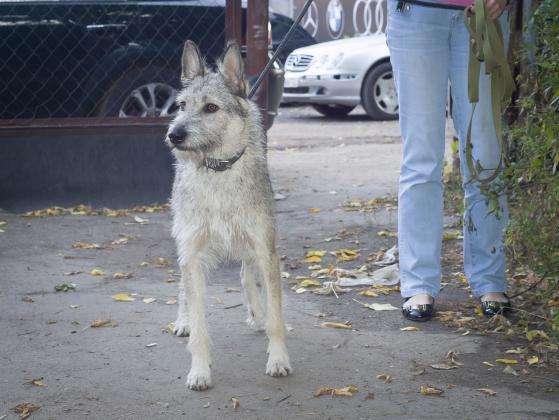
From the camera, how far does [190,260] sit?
4383mm

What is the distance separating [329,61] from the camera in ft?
49.6

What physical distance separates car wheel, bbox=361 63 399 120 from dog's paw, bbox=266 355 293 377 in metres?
10.9

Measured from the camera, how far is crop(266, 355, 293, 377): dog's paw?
14.1 ft

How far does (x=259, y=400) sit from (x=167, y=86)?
5.12 metres

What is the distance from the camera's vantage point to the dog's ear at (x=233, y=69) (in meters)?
4.45

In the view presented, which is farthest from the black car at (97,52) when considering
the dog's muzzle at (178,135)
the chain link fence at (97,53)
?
the dog's muzzle at (178,135)

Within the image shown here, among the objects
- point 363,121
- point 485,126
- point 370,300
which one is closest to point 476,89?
point 485,126

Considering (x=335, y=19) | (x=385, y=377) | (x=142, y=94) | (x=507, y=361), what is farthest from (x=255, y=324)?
(x=335, y=19)

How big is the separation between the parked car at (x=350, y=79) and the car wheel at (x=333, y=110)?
23.4 inches

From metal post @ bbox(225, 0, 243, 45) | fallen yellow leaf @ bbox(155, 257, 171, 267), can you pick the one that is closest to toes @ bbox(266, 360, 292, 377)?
fallen yellow leaf @ bbox(155, 257, 171, 267)

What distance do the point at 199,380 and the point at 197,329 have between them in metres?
0.26

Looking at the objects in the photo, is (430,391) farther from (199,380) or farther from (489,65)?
(489,65)

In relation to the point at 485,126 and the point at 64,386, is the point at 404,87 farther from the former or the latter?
the point at 64,386

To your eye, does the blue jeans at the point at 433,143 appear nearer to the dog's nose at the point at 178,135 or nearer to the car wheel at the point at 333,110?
the dog's nose at the point at 178,135
